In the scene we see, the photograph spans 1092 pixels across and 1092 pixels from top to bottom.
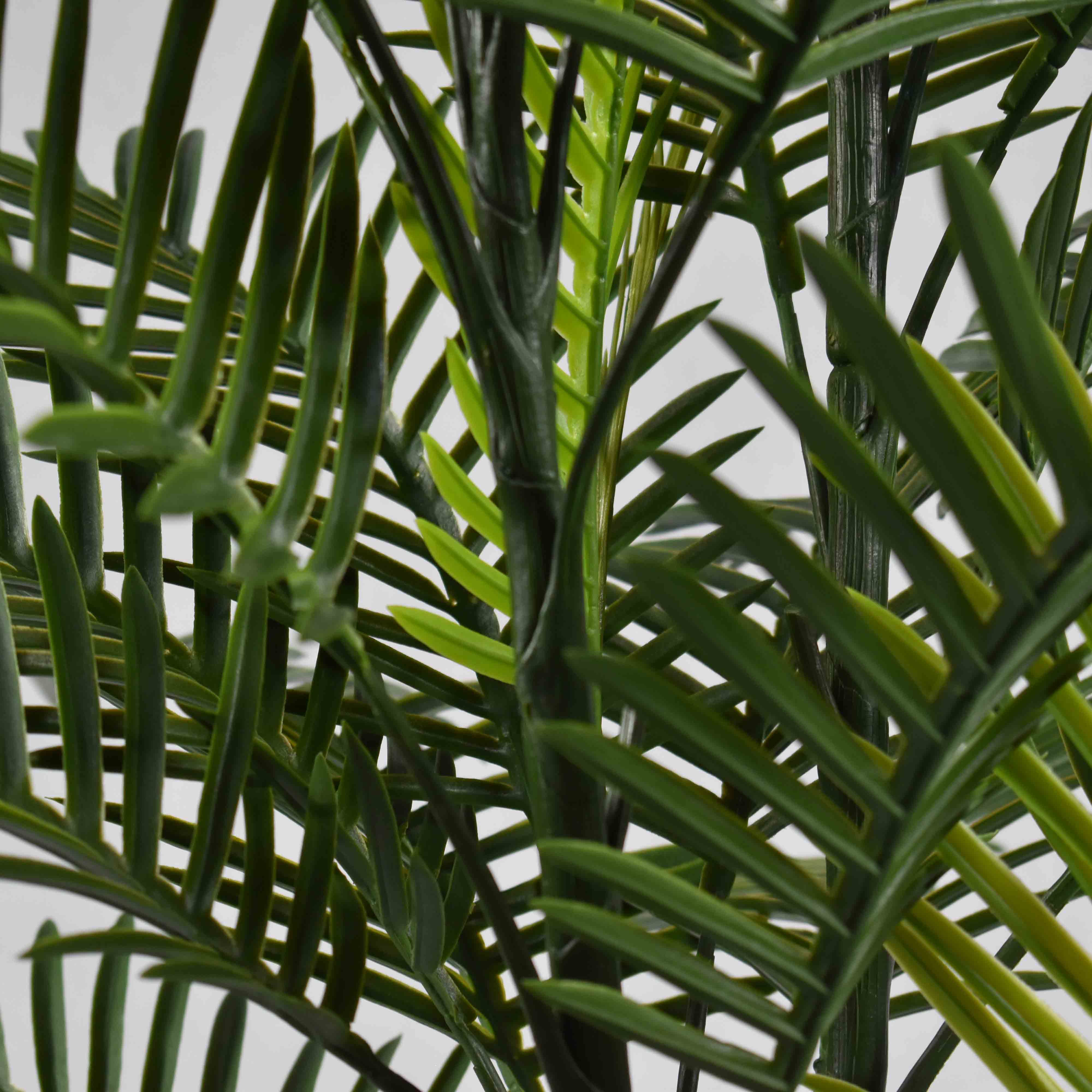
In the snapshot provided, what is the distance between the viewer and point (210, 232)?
0.57 feet

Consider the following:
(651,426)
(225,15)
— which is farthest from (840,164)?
(225,15)

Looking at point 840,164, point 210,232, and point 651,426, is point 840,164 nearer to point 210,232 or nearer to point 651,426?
point 651,426

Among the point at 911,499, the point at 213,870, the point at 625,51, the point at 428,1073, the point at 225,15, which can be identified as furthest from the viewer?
the point at 225,15

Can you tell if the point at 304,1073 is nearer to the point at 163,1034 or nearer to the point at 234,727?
the point at 163,1034

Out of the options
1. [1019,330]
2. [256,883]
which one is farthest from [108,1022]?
[1019,330]

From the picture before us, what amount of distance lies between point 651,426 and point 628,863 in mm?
177

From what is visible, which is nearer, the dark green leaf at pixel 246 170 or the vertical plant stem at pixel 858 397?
the dark green leaf at pixel 246 170

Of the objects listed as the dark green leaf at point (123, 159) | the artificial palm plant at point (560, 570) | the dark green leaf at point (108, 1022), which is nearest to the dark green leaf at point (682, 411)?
the artificial palm plant at point (560, 570)

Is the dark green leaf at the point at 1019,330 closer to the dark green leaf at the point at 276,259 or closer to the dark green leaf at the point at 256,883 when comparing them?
the dark green leaf at the point at 276,259

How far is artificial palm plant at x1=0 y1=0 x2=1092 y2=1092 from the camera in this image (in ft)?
0.52

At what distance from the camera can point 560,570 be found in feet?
0.62

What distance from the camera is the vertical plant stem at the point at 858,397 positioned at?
31cm

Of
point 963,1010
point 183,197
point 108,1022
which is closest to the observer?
point 963,1010

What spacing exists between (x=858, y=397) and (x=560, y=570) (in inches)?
7.0
